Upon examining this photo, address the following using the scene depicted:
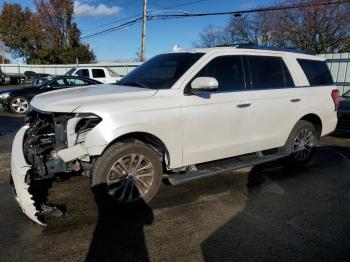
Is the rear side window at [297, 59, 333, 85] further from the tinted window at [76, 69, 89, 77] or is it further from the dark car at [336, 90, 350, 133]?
the tinted window at [76, 69, 89, 77]

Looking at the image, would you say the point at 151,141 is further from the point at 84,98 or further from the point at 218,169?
the point at 218,169

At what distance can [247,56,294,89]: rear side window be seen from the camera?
5.23 metres

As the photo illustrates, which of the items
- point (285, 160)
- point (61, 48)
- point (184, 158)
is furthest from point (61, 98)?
point (61, 48)

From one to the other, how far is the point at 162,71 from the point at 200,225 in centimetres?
211

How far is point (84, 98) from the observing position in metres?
4.02

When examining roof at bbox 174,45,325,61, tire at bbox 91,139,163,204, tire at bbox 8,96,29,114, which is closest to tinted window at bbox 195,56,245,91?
roof at bbox 174,45,325,61

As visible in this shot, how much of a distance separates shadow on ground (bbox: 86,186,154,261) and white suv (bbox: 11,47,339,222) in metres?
0.13

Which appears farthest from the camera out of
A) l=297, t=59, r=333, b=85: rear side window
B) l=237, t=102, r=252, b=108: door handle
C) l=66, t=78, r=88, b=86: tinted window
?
l=66, t=78, r=88, b=86: tinted window

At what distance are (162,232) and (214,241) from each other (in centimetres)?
56

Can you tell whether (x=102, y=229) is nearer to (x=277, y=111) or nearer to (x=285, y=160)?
(x=277, y=111)

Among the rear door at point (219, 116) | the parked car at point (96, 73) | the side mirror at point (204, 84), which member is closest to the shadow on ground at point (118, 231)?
the rear door at point (219, 116)

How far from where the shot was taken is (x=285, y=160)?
6.31m

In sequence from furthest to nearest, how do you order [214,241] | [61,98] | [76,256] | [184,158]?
[184,158] < [61,98] < [214,241] < [76,256]

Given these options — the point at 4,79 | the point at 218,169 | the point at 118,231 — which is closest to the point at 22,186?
the point at 118,231
